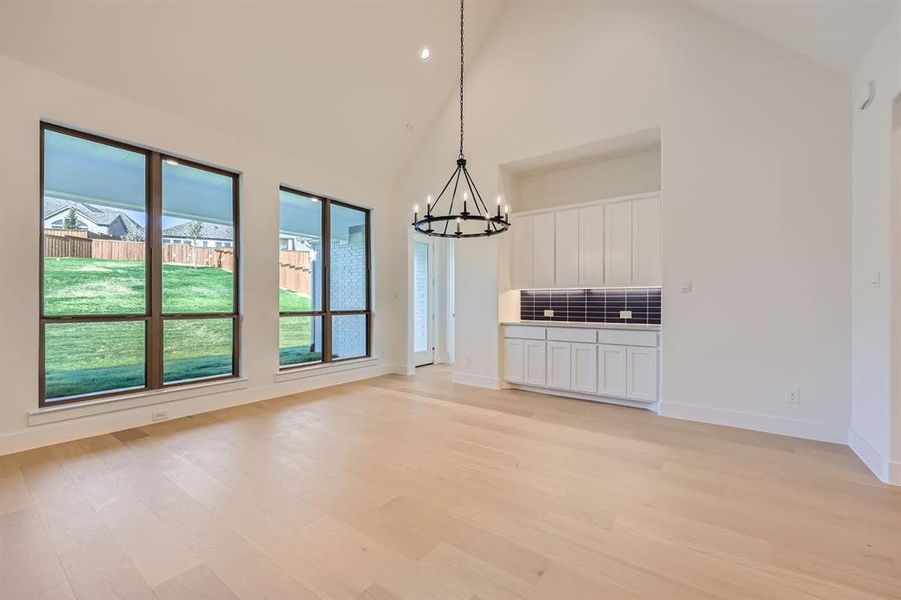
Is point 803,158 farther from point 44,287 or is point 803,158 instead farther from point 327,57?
point 44,287

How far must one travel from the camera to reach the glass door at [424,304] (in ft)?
24.7

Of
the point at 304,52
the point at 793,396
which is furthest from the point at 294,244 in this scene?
the point at 793,396

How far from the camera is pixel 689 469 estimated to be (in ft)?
9.41

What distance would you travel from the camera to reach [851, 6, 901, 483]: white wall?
104 inches

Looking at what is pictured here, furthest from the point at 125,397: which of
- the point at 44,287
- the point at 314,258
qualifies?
the point at 314,258

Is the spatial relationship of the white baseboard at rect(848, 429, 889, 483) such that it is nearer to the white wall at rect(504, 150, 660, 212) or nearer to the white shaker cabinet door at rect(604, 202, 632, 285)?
the white shaker cabinet door at rect(604, 202, 632, 285)

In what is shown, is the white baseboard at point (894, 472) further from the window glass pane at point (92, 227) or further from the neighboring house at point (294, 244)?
the window glass pane at point (92, 227)

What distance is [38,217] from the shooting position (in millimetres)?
3271

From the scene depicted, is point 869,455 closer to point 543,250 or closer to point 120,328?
point 543,250

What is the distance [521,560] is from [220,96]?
4.94m

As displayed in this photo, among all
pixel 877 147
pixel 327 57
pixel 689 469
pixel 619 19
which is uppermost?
pixel 619 19

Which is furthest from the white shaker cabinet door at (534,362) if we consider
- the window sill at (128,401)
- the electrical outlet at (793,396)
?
the window sill at (128,401)

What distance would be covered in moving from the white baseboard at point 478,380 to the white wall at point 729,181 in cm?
211

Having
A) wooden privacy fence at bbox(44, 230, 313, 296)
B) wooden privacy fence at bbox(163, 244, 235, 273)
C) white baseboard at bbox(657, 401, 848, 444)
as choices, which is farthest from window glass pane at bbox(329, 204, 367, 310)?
white baseboard at bbox(657, 401, 848, 444)
